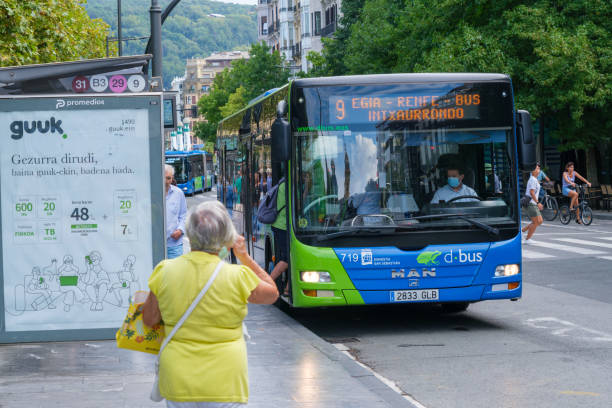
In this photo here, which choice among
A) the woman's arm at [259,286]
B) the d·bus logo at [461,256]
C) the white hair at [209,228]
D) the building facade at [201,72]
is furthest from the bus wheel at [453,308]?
the building facade at [201,72]

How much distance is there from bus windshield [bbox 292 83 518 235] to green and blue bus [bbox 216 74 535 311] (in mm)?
11

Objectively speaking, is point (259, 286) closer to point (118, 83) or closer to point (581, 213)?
point (118, 83)

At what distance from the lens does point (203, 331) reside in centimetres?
407

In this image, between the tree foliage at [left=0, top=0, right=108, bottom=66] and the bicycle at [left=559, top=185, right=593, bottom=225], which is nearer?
the tree foliage at [left=0, top=0, right=108, bottom=66]

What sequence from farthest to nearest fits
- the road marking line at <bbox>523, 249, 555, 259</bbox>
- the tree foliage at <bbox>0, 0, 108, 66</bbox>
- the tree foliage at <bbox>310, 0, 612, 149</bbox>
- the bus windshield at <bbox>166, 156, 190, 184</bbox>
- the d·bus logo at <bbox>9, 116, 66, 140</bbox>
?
the bus windshield at <bbox>166, 156, 190, 184</bbox> < the tree foliage at <bbox>310, 0, 612, 149</bbox> < the road marking line at <bbox>523, 249, 555, 259</bbox> < the tree foliage at <bbox>0, 0, 108, 66</bbox> < the d·bus logo at <bbox>9, 116, 66, 140</bbox>

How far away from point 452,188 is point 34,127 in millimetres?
4703

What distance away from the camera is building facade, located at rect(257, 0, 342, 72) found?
72.8m

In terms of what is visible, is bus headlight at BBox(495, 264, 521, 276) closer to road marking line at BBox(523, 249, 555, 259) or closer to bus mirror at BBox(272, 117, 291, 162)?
bus mirror at BBox(272, 117, 291, 162)

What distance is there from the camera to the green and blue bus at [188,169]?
60.7 m

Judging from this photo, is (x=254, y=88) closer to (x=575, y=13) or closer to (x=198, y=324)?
(x=575, y=13)

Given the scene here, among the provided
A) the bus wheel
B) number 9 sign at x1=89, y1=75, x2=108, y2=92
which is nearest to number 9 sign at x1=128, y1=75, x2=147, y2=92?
number 9 sign at x1=89, y1=75, x2=108, y2=92

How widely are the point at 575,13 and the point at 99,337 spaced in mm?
27632

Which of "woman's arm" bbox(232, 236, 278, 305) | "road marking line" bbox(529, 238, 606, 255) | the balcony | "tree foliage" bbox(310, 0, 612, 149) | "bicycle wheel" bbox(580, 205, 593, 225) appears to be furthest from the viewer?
the balcony

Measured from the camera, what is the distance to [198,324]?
4.07 m
